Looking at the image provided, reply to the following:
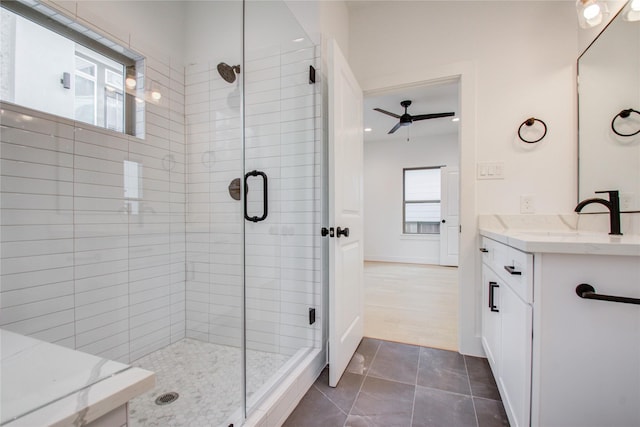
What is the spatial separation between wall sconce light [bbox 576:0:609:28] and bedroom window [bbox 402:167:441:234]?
156 inches

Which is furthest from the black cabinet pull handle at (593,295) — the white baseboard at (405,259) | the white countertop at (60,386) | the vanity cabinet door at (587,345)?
the white baseboard at (405,259)

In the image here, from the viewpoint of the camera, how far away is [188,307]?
2.16 m

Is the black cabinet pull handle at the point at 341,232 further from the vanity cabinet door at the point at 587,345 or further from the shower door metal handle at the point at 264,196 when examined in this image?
the vanity cabinet door at the point at 587,345

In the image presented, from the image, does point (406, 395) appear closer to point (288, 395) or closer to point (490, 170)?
point (288, 395)

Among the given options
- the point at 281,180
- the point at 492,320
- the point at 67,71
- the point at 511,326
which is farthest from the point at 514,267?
the point at 67,71

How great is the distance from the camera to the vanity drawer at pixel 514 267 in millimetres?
976

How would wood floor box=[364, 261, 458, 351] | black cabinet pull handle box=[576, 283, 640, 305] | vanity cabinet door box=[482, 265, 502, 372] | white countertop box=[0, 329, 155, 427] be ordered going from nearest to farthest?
1. white countertop box=[0, 329, 155, 427]
2. black cabinet pull handle box=[576, 283, 640, 305]
3. vanity cabinet door box=[482, 265, 502, 372]
4. wood floor box=[364, 261, 458, 351]

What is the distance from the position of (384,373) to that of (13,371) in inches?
65.8

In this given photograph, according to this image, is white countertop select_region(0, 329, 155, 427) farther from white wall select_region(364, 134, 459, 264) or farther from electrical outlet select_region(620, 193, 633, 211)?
white wall select_region(364, 134, 459, 264)

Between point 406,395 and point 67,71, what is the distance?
2.61 metres

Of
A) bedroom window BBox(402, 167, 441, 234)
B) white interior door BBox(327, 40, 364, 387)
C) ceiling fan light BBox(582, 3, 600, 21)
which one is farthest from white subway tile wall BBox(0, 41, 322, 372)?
bedroom window BBox(402, 167, 441, 234)

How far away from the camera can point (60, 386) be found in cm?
57

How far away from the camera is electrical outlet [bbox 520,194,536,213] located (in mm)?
1868

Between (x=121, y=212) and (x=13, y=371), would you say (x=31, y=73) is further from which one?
(x=13, y=371)
